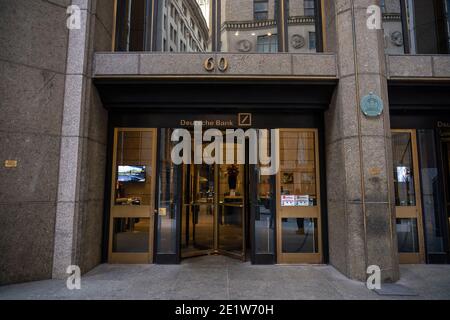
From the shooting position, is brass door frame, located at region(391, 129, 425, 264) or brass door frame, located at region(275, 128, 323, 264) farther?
brass door frame, located at region(391, 129, 425, 264)

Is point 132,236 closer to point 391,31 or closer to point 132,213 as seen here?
point 132,213

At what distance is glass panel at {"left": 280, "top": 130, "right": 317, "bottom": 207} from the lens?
21.8 ft

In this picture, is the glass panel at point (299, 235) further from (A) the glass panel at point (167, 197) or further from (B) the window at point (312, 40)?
(B) the window at point (312, 40)

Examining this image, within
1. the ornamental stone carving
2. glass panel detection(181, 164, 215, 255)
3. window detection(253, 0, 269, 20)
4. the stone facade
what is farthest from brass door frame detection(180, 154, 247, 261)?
window detection(253, 0, 269, 20)

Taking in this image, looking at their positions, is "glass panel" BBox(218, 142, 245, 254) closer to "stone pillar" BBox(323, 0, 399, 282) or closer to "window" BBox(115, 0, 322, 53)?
"stone pillar" BBox(323, 0, 399, 282)

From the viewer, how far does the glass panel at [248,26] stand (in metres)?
6.82

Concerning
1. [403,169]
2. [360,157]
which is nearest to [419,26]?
[403,169]

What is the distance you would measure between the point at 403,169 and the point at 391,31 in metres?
3.62

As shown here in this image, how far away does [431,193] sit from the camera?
22.4ft

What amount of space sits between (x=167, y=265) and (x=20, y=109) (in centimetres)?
450

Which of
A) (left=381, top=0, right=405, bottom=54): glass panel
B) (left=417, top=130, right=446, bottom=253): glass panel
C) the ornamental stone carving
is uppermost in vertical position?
(left=381, top=0, right=405, bottom=54): glass panel

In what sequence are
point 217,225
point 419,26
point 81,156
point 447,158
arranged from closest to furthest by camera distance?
point 81,156 < point 447,158 < point 419,26 < point 217,225

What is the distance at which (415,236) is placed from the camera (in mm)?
6668
